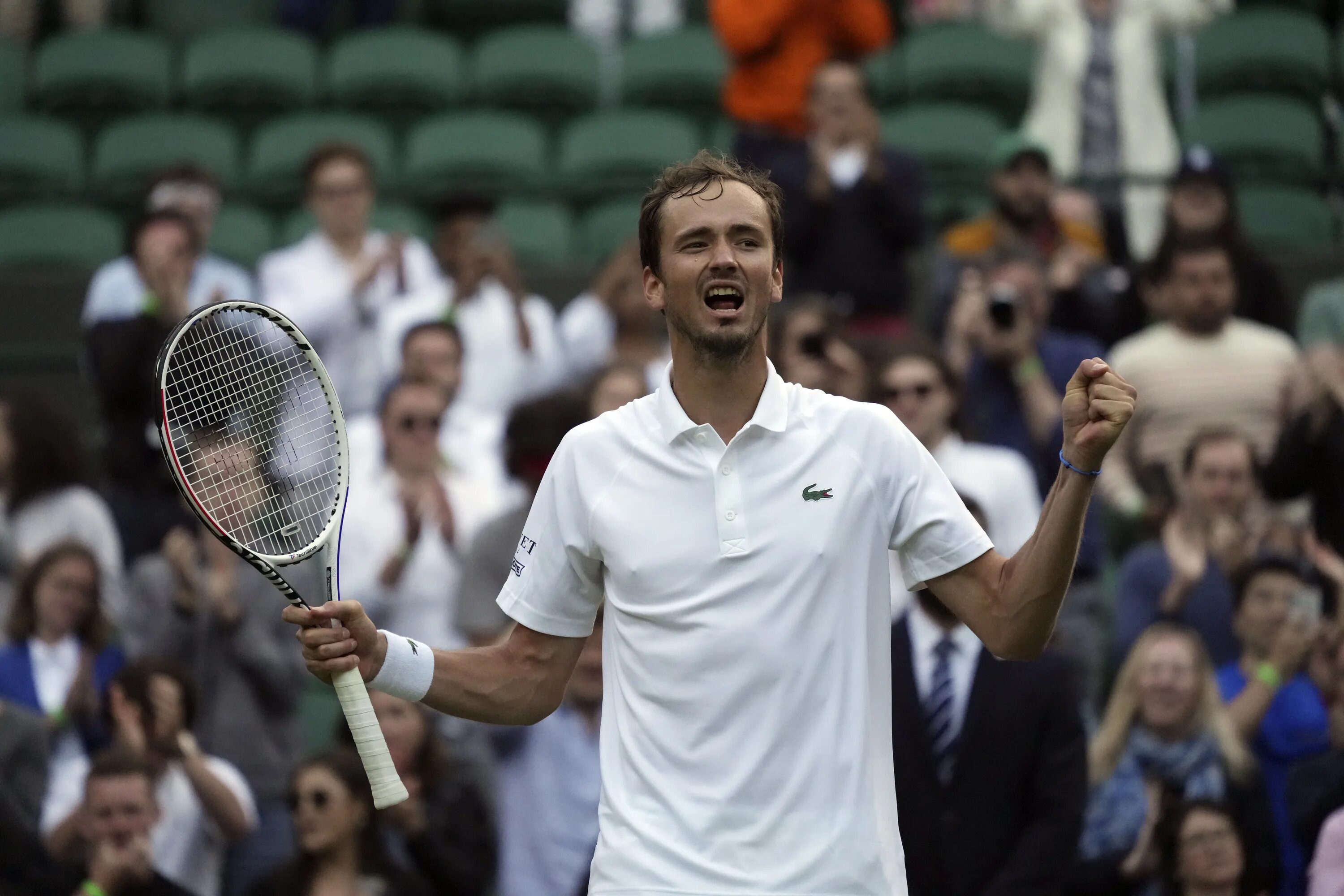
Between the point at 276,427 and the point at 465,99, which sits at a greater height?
the point at 465,99

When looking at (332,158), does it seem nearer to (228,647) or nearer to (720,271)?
(228,647)

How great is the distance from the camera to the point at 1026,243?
8812mm

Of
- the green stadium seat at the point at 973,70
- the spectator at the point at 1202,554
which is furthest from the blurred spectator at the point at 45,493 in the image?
the green stadium seat at the point at 973,70

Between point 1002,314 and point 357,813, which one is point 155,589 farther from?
point 1002,314

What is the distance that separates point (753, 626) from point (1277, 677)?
150 inches

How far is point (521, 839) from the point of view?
21.1 feet

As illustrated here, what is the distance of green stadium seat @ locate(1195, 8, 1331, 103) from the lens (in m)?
Answer: 10.9

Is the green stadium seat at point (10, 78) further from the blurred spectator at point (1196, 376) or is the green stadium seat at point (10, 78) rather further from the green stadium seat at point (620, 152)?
the blurred spectator at point (1196, 376)

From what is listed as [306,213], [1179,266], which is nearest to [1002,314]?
[1179,266]

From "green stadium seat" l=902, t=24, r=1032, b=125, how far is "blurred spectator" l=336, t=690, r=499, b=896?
602 cm

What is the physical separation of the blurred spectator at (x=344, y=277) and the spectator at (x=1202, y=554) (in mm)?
3322

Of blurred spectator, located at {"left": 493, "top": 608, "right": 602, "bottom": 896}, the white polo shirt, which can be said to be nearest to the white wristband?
the white polo shirt

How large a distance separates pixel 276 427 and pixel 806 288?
190 inches

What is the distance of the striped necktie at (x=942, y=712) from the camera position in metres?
5.33
